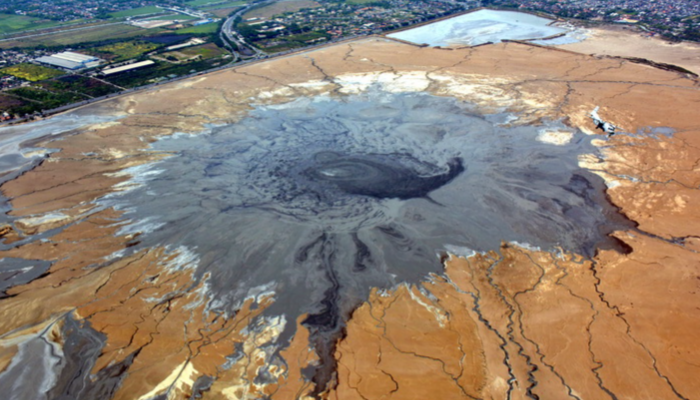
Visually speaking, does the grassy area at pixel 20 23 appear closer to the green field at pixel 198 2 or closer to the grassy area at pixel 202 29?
the grassy area at pixel 202 29

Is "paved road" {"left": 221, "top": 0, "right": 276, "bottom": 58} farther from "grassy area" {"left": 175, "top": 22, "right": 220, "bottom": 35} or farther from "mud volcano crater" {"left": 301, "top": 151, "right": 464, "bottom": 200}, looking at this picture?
"mud volcano crater" {"left": 301, "top": 151, "right": 464, "bottom": 200}

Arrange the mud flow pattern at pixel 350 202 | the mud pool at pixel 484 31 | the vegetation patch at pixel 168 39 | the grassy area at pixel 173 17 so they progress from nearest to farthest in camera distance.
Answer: the mud flow pattern at pixel 350 202 → the mud pool at pixel 484 31 → the vegetation patch at pixel 168 39 → the grassy area at pixel 173 17

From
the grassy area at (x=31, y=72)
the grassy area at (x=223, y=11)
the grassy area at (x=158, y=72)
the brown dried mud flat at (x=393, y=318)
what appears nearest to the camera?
the brown dried mud flat at (x=393, y=318)

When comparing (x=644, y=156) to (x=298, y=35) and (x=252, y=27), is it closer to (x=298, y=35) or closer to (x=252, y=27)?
(x=298, y=35)

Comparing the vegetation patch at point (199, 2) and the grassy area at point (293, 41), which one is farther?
the vegetation patch at point (199, 2)

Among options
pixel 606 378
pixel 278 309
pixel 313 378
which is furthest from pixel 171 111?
pixel 606 378

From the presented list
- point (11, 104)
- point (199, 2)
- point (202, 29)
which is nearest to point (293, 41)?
point (202, 29)

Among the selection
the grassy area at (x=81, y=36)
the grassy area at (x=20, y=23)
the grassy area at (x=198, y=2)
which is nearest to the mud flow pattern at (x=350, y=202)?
the grassy area at (x=81, y=36)
